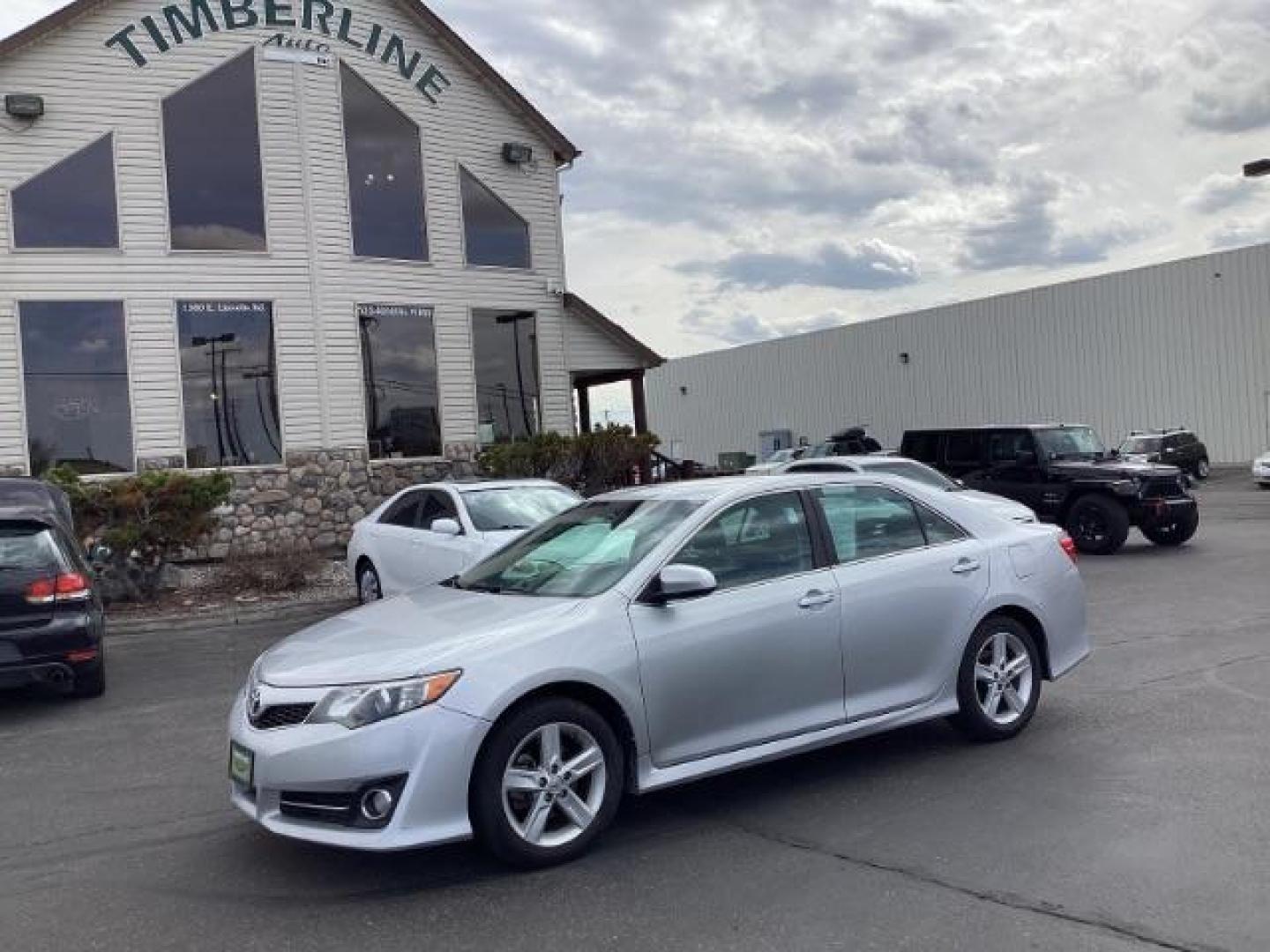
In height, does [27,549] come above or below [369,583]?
above

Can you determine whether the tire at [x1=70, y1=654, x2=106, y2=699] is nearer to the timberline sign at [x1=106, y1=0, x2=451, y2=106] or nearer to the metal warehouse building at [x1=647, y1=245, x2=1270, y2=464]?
the timberline sign at [x1=106, y1=0, x2=451, y2=106]

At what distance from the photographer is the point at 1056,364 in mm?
39438

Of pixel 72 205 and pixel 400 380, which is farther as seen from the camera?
pixel 400 380

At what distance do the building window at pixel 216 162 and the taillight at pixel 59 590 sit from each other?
10.1 metres

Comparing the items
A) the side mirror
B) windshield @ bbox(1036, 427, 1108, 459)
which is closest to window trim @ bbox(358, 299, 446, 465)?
windshield @ bbox(1036, 427, 1108, 459)

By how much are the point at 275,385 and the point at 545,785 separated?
14.1 m

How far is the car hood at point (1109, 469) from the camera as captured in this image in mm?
15617

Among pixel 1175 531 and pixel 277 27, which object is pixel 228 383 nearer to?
pixel 277 27

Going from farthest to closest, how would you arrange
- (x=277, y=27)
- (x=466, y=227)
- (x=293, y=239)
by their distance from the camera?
(x=466, y=227) < (x=277, y=27) < (x=293, y=239)

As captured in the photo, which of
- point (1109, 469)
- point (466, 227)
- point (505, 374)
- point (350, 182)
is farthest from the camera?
point (505, 374)

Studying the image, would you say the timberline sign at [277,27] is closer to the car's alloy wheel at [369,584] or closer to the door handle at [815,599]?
the car's alloy wheel at [369,584]

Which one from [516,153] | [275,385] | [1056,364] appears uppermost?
[516,153]

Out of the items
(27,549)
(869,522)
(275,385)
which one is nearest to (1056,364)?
(275,385)

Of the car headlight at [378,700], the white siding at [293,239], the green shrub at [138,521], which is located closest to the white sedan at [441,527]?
the green shrub at [138,521]
